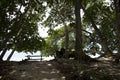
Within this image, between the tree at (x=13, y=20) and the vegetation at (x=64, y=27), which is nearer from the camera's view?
the vegetation at (x=64, y=27)

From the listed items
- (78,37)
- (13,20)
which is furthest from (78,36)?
(13,20)

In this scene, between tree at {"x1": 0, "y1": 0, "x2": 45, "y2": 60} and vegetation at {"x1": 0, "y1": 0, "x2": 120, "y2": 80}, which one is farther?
tree at {"x1": 0, "y1": 0, "x2": 45, "y2": 60}

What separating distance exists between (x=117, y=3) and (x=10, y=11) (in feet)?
33.6

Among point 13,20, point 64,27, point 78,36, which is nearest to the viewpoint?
point 78,36

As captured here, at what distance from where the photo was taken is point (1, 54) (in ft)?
76.6

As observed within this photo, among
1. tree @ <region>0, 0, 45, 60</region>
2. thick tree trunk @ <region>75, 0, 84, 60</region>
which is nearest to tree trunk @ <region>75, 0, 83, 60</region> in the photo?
thick tree trunk @ <region>75, 0, 84, 60</region>

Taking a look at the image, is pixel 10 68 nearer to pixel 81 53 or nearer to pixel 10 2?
pixel 81 53

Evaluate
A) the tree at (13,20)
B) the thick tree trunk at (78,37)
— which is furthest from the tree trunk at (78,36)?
the tree at (13,20)

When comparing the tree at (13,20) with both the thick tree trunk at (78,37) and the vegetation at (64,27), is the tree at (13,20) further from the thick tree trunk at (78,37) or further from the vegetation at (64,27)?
the thick tree trunk at (78,37)

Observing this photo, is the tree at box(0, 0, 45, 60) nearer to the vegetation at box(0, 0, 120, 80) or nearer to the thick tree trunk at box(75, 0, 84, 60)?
the vegetation at box(0, 0, 120, 80)

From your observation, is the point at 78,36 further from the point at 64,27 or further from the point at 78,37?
the point at 64,27

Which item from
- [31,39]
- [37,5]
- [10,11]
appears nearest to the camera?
[10,11]

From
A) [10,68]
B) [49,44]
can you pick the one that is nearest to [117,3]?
[10,68]

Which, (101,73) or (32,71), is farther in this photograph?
(32,71)
